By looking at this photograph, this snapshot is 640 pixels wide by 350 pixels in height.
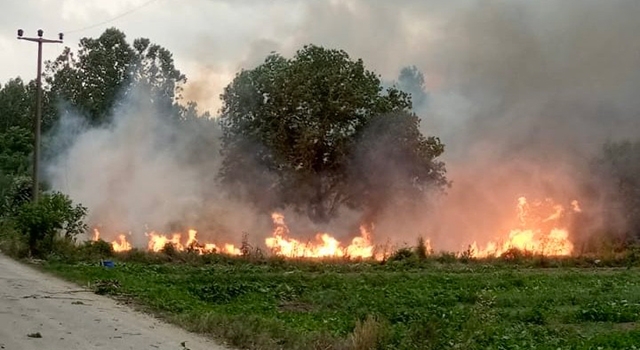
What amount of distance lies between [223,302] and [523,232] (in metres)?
22.8

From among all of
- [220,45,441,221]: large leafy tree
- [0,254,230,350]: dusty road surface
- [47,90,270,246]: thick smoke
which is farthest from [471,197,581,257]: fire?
[0,254,230,350]: dusty road surface

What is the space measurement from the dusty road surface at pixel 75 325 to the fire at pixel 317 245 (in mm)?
18696

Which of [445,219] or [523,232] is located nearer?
[523,232]

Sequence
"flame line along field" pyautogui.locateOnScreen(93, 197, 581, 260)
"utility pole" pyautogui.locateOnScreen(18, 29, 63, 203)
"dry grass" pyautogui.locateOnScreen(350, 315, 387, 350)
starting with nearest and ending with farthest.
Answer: "dry grass" pyautogui.locateOnScreen(350, 315, 387, 350) → "utility pole" pyautogui.locateOnScreen(18, 29, 63, 203) → "flame line along field" pyautogui.locateOnScreen(93, 197, 581, 260)

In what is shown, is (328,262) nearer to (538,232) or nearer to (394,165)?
(394,165)

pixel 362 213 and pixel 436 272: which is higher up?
pixel 362 213

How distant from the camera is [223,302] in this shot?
17.2m

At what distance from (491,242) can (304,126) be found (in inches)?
437

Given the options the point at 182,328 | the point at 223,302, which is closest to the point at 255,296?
the point at 223,302

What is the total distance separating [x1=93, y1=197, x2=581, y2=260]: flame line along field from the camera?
35156 mm

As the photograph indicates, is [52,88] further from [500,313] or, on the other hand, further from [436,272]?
[500,313]

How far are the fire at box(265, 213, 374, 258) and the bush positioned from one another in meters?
10.7

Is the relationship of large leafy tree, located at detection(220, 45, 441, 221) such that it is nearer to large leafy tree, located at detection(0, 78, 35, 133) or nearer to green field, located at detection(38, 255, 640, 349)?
green field, located at detection(38, 255, 640, 349)

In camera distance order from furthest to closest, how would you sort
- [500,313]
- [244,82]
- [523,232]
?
[244,82]
[523,232]
[500,313]
